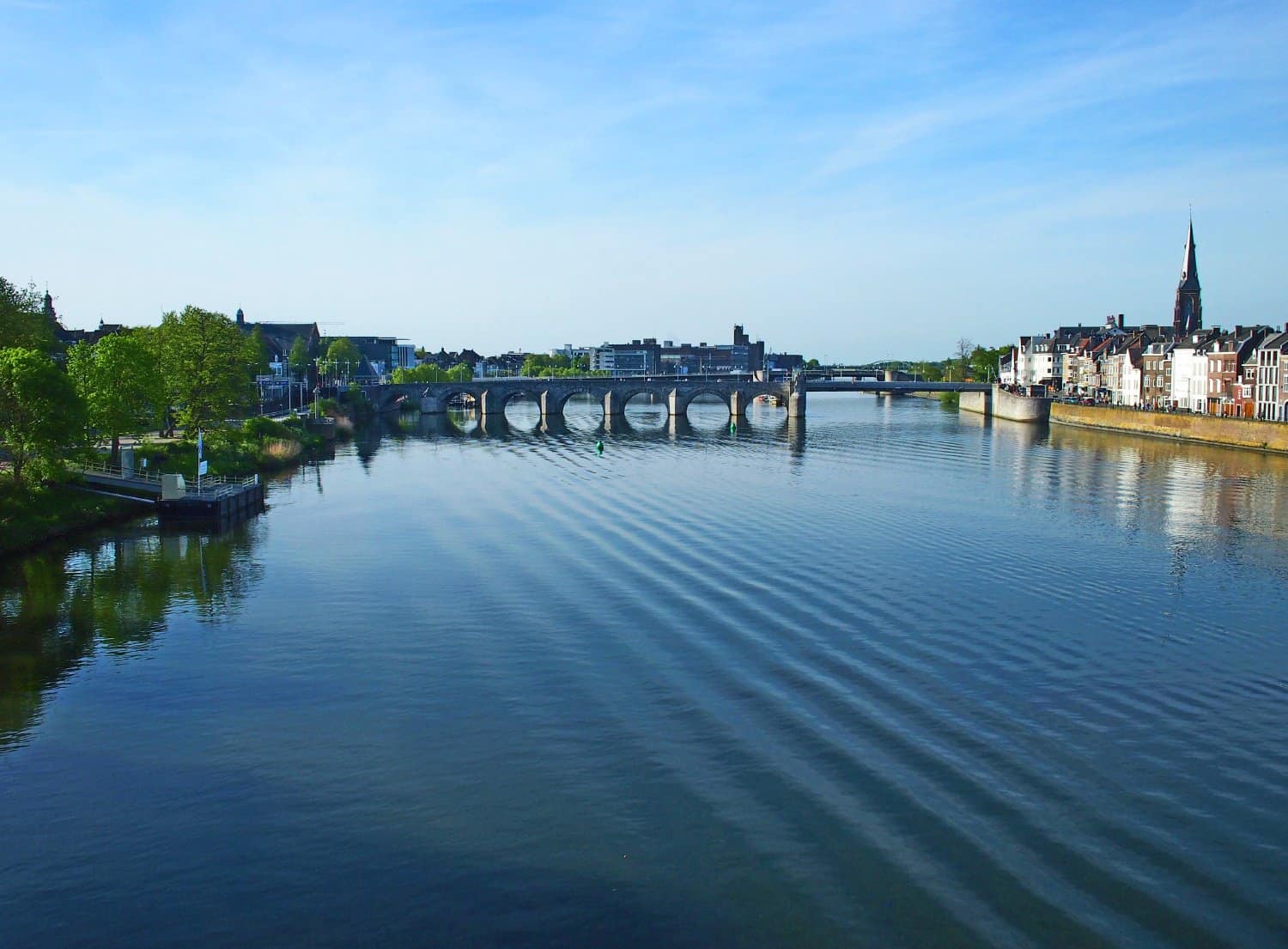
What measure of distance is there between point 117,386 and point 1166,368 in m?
112

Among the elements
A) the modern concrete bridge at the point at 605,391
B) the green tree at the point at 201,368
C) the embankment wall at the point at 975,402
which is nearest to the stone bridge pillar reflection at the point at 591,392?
the modern concrete bridge at the point at 605,391

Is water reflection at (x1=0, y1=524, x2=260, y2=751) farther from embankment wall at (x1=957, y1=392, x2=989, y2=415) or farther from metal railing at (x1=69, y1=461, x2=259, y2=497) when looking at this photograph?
embankment wall at (x1=957, y1=392, x2=989, y2=415)

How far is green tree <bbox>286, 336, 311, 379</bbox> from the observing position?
500ft

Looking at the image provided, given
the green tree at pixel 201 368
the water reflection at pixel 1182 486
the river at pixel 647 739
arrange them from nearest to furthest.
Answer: the river at pixel 647 739, the water reflection at pixel 1182 486, the green tree at pixel 201 368

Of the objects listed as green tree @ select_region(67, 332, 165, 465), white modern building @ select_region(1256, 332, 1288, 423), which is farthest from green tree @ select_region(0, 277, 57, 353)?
white modern building @ select_region(1256, 332, 1288, 423)

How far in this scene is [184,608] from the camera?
35562 mm

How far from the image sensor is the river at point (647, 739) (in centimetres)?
1712

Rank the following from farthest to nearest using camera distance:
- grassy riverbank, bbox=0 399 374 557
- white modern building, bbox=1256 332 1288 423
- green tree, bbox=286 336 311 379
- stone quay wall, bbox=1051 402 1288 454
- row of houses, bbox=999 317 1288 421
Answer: green tree, bbox=286 336 311 379
row of houses, bbox=999 317 1288 421
white modern building, bbox=1256 332 1288 423
stone quay wall, bbox=1051 402 1288 454
grassy riverbank, bbox=0 399 374 557

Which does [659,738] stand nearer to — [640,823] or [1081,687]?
[640,823]

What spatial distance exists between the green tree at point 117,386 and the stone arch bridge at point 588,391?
3107 inches

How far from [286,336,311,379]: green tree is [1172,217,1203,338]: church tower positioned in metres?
119

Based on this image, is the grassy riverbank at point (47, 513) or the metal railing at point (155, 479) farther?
the metal railing at point (155, 479)

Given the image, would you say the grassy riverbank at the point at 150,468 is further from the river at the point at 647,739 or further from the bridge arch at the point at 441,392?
the bridge arch at the point at 441,392

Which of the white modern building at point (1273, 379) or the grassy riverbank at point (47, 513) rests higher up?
the white modern building at point (1273, 379)
